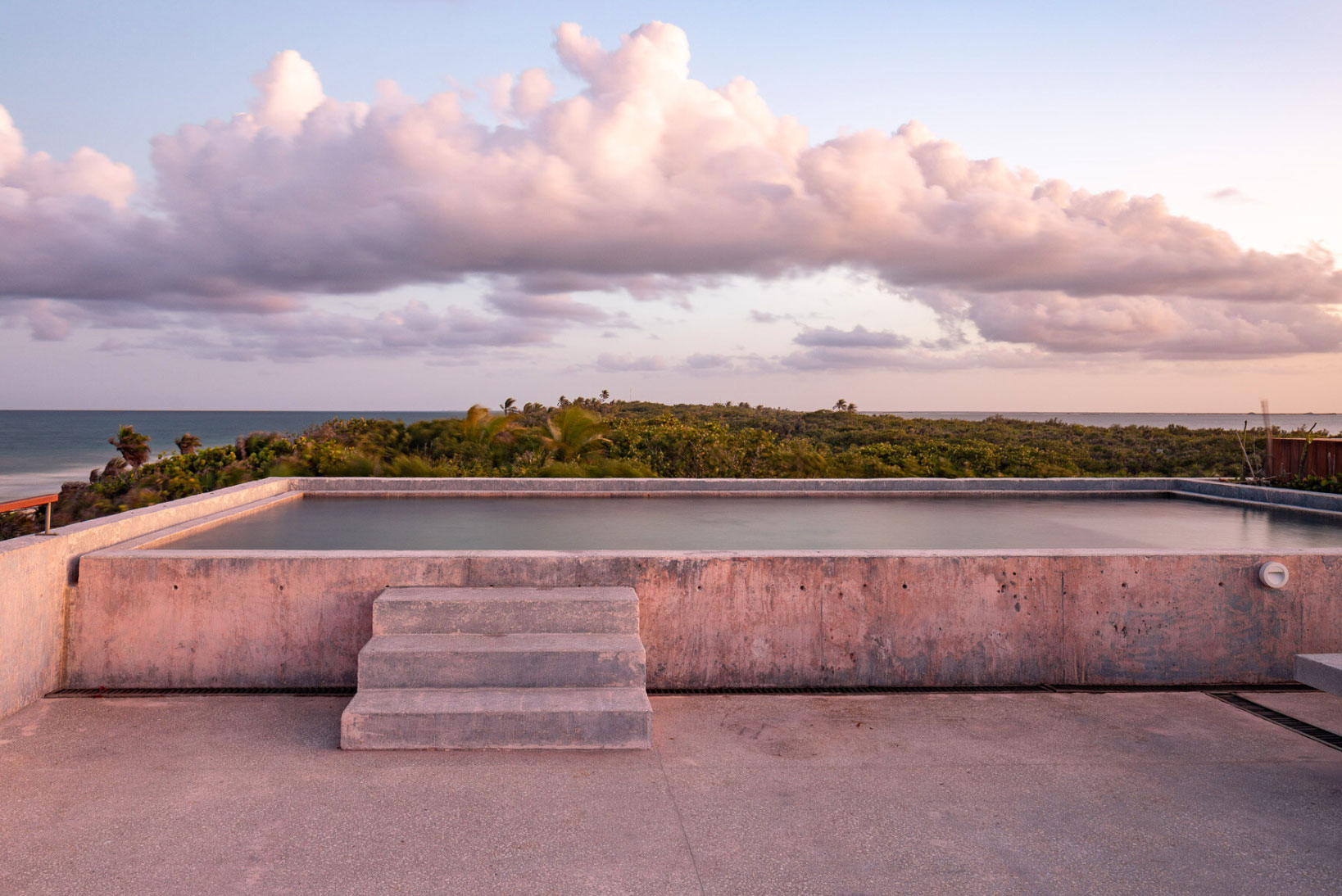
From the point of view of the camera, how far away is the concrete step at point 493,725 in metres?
3.74

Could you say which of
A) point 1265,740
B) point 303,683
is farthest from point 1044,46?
point 303,683

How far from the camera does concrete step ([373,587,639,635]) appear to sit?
4.33m

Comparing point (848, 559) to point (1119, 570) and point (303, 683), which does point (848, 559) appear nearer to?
point (1119, 570)

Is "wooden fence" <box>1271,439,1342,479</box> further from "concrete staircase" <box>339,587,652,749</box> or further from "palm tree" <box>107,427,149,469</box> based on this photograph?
"palm tree" <box>107,427,149,469</box>

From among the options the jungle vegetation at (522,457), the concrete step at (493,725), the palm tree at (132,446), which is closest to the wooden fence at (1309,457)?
the jungle vegetation at (522,457)

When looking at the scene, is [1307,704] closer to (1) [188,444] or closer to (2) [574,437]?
(2) [574,437]

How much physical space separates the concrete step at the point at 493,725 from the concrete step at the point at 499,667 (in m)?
0.17

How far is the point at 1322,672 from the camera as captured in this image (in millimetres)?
3621

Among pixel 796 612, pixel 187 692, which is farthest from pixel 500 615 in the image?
pixel 187 692

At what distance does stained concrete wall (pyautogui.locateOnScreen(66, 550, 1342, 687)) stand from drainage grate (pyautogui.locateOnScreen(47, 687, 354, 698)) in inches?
1.8

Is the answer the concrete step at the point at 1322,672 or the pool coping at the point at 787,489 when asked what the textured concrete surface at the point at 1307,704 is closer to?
the concrete step at the point at 1322,672

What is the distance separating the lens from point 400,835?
2992 millimetres

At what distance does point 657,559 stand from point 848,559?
1.07m

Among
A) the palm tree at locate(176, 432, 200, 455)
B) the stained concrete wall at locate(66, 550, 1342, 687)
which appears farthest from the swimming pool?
the palm tree at locate(176, 432, 200, 455)
